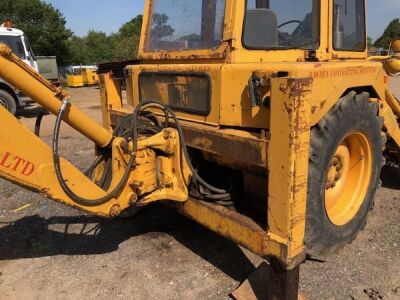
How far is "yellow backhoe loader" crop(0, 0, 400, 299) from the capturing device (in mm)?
2252

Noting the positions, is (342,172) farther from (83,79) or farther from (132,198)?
(83,79)

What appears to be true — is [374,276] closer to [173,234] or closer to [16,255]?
[173,234]

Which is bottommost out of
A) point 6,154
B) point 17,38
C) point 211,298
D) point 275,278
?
point 211,298

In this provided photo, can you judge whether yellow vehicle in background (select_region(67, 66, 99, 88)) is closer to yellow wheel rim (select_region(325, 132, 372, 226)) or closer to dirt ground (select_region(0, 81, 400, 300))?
dirt ground (select_region(0, 81, 400, 300))

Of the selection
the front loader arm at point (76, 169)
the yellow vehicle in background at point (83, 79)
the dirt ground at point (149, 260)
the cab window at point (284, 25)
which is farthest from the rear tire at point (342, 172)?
the yellow vehicle in background at point (83, 79)

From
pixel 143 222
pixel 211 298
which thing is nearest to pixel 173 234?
pixel 143 222

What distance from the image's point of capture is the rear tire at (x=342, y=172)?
2.49 m

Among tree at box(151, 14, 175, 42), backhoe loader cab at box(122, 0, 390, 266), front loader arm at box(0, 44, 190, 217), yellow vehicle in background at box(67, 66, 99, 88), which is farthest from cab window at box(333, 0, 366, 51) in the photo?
yellow vehicle in background at box(67, 66, 99, 88)

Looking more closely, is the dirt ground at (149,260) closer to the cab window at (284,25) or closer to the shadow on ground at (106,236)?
the shadow on ground at (106,236)

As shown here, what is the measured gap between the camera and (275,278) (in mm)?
2477

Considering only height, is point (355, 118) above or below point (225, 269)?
above

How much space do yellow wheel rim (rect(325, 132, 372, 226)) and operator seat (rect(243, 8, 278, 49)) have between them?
0.95 m

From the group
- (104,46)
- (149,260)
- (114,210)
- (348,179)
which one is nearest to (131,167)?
(114,210)

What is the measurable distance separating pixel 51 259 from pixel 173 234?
1.03 m
